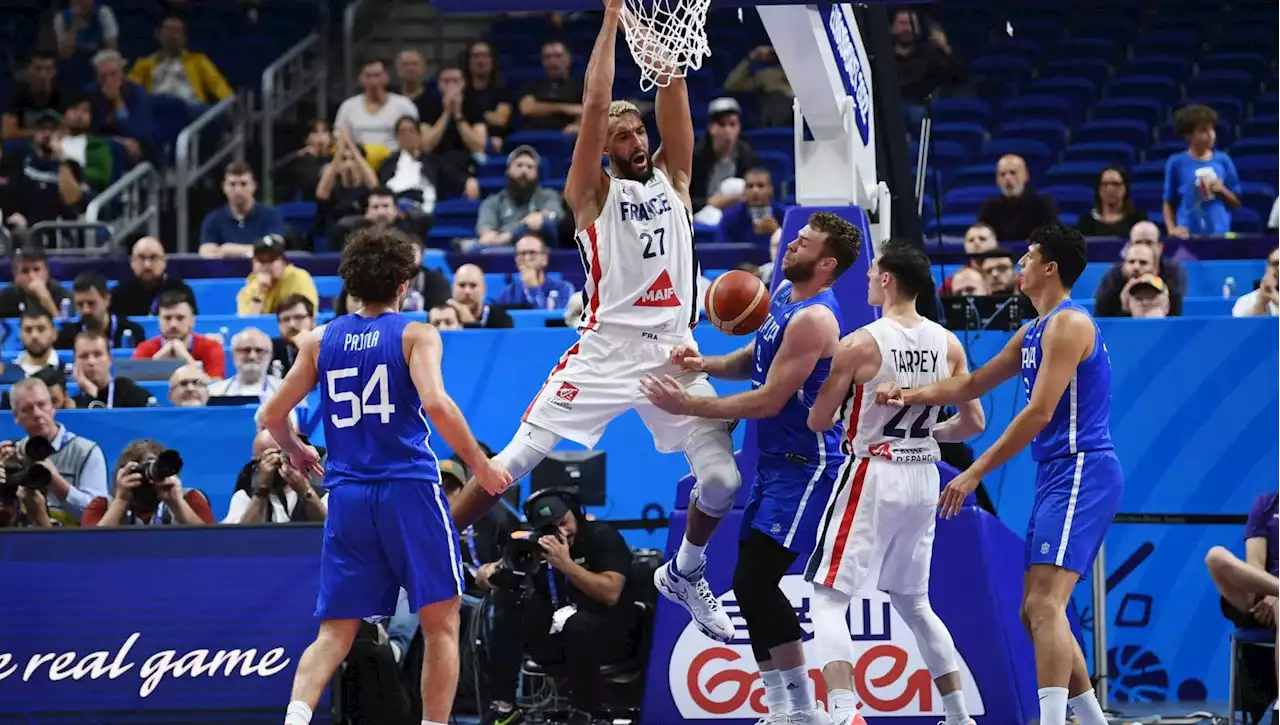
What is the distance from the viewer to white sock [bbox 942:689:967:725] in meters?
7.31

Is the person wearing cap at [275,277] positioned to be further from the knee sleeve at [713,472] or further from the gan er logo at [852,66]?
the knee sleeve at [713,472]

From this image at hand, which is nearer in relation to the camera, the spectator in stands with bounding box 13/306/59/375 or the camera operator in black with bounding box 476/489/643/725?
the camera operator in black with bounding box 476/489/643/725

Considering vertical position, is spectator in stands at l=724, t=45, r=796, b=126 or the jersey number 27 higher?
spectator in stands at l=724, t=45, r=796, b=126

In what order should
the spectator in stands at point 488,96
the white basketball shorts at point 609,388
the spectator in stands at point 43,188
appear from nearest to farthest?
the white basketball shorts at point 609,388, the spectator in stands at point 43,188, the spectator in stands at point 488,96

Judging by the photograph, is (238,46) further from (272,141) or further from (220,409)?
(220,409)

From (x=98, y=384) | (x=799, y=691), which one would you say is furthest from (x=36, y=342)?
(x=799, y=691)

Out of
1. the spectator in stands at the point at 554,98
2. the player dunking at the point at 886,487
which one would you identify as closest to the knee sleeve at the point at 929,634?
the player dunking at the point at 886,487

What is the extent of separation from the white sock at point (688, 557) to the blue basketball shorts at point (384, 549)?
1.15 metres

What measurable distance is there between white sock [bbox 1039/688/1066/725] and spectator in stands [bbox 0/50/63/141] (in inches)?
532

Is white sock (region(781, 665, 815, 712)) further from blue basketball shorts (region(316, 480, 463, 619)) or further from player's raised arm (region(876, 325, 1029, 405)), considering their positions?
blue basketball shorts (region(316, 480, 463, 619))

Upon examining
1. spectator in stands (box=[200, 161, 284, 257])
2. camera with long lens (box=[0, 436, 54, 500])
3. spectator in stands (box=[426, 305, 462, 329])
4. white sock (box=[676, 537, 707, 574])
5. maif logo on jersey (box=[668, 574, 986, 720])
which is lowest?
maif logo on jersey (box=[668, 574, 986, 720])

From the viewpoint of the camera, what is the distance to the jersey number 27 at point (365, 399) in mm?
6871

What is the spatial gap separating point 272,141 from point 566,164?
12.3 ft

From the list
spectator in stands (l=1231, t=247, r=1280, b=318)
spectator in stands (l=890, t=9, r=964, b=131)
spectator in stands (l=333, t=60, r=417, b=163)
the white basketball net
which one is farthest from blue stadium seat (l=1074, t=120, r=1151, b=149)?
the white basketball net
